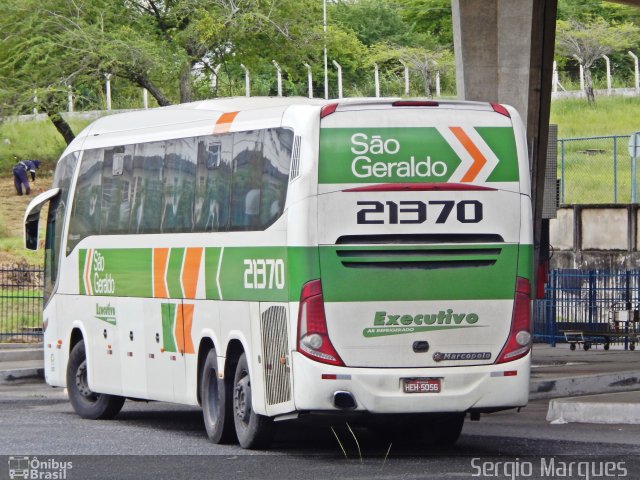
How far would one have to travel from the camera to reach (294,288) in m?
13.2

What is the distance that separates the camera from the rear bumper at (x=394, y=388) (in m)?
13.0

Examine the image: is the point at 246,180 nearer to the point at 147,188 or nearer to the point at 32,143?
the point at 147,188

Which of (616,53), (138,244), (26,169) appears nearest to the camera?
(138,244)

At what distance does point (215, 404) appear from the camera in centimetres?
1520

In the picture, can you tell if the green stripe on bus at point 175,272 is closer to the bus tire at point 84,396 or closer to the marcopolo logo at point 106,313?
the marcopolo logo at point 106,313

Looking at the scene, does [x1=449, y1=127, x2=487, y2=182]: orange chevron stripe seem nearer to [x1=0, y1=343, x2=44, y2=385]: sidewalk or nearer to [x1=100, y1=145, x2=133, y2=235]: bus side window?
[x1=100, y1=145, x2=133, y2=235]: bus side window

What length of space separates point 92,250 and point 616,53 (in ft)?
225

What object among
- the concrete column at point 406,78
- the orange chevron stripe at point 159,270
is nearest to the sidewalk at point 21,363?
the orange chevron stripe at point 159,270

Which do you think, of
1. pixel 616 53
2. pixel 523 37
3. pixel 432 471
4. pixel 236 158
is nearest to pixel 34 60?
pixel 523 37

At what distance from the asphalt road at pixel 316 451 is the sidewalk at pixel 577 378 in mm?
276

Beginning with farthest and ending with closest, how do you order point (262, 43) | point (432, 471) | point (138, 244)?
point (262, 43) → point (138, 244) → point (432, 471)

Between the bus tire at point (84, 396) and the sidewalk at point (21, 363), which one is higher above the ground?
the bus tire at point (84, 396)

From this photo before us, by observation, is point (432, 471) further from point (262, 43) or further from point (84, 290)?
point (262, 43)

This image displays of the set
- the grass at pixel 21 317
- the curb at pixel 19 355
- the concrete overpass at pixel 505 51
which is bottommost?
the grass at pixel 21 317
